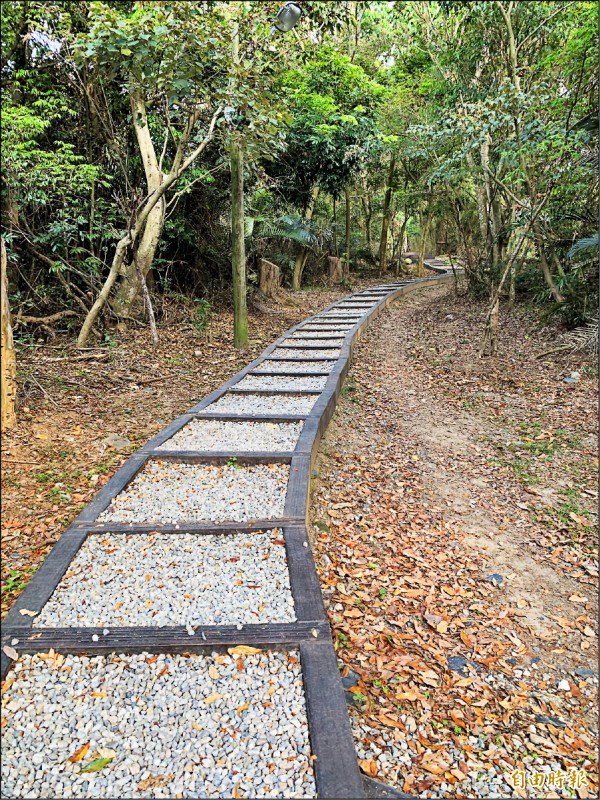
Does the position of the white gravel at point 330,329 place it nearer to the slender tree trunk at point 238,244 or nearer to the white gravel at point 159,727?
the slender tree trunk at point 238,244

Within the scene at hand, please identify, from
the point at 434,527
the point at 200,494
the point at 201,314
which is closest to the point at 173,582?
the point at 200,494

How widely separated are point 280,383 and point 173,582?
337 cm

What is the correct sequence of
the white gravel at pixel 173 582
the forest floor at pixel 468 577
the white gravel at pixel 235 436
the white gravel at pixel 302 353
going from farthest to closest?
the white gravel at pixel 302 353, the white gravel at pixel 235 436, the white gravel at pixel 173 582, the forest floor at pixel 468 577

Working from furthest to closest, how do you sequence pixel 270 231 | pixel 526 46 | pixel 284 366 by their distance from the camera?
pixel 270 231 → pixel 526 46 → pixel 284 366

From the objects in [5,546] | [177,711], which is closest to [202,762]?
[177,711]

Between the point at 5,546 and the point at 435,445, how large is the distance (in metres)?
3.36

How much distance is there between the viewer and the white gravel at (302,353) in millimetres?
6594

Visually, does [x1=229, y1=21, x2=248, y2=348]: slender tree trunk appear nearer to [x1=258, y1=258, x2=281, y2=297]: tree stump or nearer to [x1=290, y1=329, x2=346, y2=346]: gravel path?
[x1=290, y1=329, x2=346, y2=346]: gravel path

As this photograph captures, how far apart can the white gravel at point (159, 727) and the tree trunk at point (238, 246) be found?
5.52 m

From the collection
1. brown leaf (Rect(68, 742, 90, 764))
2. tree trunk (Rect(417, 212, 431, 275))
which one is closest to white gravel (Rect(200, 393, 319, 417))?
brown leaf (Rect(68, 742, 90, 764))

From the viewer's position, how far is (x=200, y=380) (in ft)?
18.7

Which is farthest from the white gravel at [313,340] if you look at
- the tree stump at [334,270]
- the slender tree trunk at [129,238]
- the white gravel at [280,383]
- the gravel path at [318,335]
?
the tree stump at [334,270]

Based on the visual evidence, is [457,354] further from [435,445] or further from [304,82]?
[304,82]

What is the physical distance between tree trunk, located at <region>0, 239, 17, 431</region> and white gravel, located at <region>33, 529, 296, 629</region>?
1.50m
